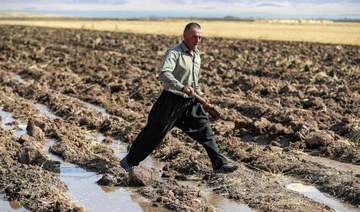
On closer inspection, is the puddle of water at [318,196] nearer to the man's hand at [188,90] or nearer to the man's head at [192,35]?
the man's hand at [188,90]

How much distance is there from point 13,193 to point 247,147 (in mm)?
3666

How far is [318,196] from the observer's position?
7.43 metres

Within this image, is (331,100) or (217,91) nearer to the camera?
Result: (331,100)

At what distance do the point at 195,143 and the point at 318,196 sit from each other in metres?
2.81

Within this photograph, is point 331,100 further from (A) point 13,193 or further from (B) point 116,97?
(A) point 13,193

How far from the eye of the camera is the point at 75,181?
25.8ft

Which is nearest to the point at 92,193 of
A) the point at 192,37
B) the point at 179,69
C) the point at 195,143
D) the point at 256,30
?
the point at 179,69

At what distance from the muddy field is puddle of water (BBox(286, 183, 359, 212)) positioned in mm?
91

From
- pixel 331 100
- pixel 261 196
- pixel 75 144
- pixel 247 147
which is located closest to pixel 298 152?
pixel 247 147

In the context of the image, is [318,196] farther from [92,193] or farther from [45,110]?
[45,110]

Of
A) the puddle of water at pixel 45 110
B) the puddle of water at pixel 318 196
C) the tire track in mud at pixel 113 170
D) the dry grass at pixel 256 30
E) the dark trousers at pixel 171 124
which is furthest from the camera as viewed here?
the dry grass at pixel 256 30

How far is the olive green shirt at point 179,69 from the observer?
7406mm

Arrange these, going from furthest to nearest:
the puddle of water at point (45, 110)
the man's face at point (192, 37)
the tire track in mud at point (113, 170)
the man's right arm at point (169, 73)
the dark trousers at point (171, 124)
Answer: the puddle of water at point (45, 110), the dark trousers at point (171, 124), the man's face at point (192, 37), the man's right arm at point (169, 73), the tire track in mud at point (113, 170)

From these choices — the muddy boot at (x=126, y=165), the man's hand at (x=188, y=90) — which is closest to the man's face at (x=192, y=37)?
the man's hand at (x=188, y=90)
